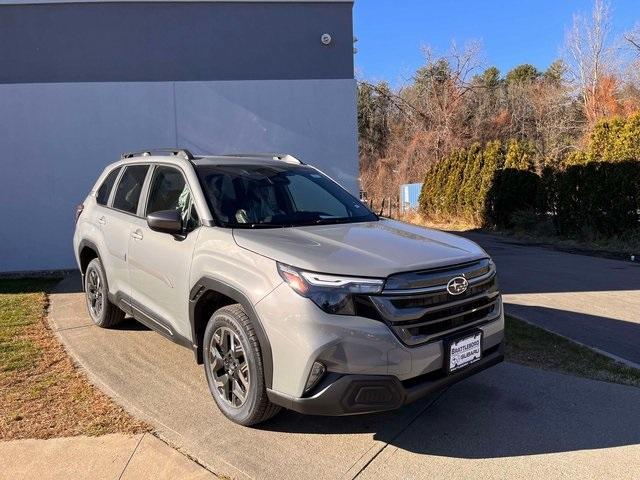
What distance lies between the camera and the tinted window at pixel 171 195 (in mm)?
4367

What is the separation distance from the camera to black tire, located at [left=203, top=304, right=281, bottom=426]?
3504 millimetres

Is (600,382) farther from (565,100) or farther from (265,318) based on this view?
(565,100)

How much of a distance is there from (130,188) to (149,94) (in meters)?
5.65

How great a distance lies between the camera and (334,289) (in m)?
3.25

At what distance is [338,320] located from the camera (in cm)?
320

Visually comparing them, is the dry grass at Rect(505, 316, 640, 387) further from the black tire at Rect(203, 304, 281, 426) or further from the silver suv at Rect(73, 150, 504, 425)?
the black tire at Rect(203, 304, 281, 426)

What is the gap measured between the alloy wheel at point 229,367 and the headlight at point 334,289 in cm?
67

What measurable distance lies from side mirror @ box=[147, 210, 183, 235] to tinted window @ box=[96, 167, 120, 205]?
82.6 inches

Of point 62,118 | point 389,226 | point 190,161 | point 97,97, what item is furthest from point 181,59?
point 389,226

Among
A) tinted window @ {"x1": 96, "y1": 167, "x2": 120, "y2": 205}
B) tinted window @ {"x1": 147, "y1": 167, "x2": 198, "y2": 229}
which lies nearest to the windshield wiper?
tinted window @ {"x1": 147, "y1": 167, "x2": 198, "y2": 229}

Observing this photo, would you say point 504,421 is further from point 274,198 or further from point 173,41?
point 173,41

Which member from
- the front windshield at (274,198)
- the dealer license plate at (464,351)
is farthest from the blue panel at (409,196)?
the dealer license plate at (464,351)

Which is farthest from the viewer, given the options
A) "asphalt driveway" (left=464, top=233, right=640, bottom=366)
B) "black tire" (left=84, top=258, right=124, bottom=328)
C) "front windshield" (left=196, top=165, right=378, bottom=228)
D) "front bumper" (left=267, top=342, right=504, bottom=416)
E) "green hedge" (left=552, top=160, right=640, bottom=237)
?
"green hedge" (left=552, top=160, right=640, bottom=237)

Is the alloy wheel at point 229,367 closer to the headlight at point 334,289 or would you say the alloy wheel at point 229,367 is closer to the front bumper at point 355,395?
the front bumper at point 355,395
